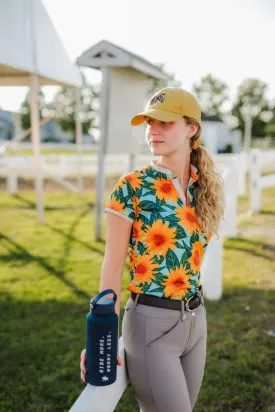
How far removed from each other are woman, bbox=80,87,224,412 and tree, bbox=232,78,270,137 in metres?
67.3

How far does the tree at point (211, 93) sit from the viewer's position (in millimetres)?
68562

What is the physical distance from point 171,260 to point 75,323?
277 cm

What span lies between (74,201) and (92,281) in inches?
271

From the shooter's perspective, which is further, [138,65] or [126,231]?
[138,65]

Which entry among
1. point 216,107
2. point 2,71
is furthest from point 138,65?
point 216,107

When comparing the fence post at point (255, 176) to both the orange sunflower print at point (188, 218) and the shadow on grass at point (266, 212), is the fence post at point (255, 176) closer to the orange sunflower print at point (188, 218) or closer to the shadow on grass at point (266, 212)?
the shadow on grass at point (266, 212)

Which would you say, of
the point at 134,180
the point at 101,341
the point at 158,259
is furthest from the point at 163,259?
the point at 101,341

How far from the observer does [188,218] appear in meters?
2.05

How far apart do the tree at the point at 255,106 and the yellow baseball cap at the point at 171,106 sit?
67198mm

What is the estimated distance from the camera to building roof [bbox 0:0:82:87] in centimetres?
644

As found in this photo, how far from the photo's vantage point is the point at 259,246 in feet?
24.7

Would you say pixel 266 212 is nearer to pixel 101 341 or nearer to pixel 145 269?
pixel 145 269

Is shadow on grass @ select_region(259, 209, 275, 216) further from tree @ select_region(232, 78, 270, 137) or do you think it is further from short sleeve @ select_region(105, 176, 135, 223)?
tree @ select_region(232, 78, 270, 137)

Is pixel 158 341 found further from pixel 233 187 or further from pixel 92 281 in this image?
pixel 233 187
